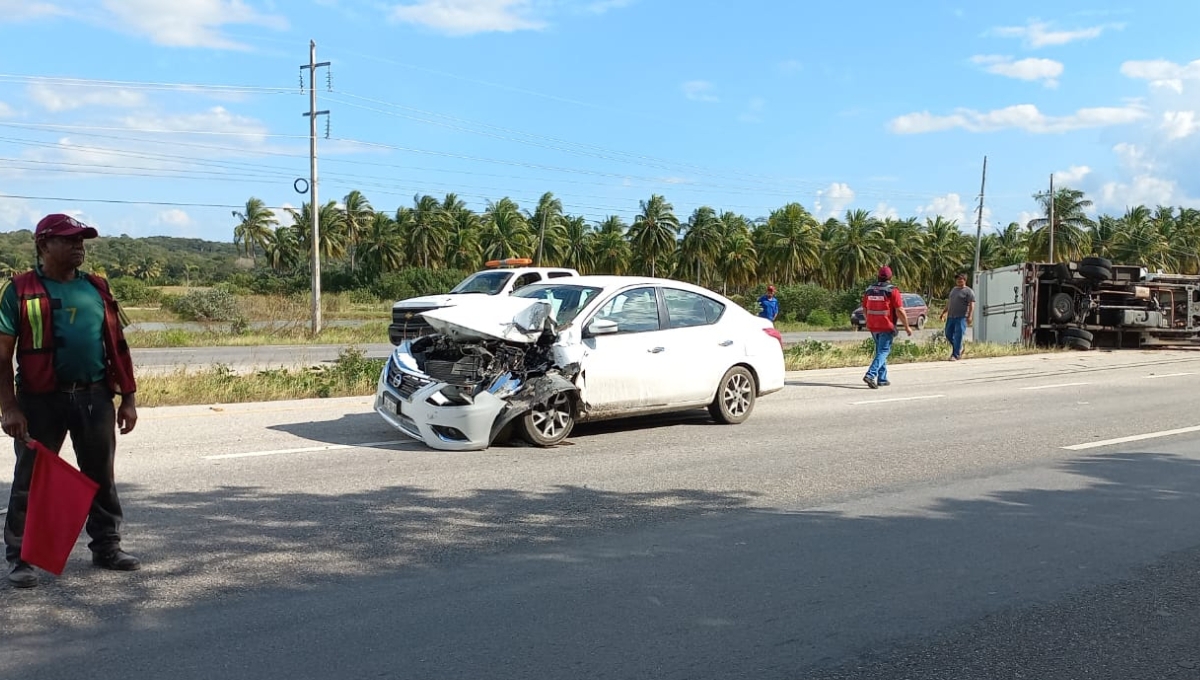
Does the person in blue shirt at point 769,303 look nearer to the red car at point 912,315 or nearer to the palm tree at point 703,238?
the red car at point 912,315

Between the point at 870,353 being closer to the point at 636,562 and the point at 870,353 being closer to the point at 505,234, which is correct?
the point at 636,562

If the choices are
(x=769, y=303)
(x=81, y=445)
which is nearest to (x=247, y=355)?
(x=769, y=303)

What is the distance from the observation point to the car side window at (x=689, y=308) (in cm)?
1059

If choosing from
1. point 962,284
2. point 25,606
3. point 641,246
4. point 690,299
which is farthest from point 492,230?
point 25,606

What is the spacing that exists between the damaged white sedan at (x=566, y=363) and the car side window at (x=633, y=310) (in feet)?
0.04

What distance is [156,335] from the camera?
1190 inches

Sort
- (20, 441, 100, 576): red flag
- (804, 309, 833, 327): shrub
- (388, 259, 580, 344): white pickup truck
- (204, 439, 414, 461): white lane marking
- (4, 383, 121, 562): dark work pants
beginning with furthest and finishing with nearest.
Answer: (804, 309, 833, 327): shrub
(388, 259, 580, 344): white pickup truck
(204, 439, 414, 461): white lane marking
(4, 383, 121, 562): dark work pants
(20, 441, 100, 576): red flag

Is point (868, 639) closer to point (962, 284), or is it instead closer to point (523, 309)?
point (523, 309)

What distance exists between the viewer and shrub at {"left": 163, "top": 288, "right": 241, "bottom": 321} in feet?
123

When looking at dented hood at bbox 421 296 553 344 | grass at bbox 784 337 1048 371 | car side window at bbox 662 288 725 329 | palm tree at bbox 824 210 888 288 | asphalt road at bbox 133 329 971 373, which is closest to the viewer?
dented hood at bbox 421 296 553 344

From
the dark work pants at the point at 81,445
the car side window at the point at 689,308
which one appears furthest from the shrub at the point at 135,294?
the dark work pants at the point at 81,445

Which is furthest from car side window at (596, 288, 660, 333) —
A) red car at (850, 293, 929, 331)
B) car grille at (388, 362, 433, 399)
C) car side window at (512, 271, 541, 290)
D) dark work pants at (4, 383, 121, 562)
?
red car at (850, 293, 929, 331)

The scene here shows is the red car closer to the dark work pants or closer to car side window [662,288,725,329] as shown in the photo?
car side window [662,288,725,329]

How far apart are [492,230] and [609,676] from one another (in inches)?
3487
